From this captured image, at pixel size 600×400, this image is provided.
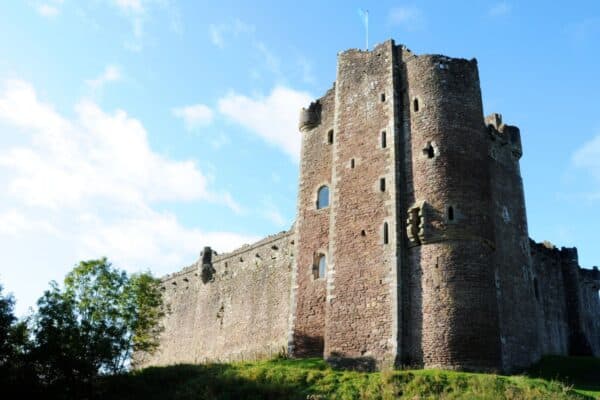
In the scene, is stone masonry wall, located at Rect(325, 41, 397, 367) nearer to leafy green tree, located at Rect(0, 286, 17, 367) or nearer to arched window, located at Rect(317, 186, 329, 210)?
arched window, located at Rect(317, 186, 329, 210)

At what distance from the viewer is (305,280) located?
28062 mm

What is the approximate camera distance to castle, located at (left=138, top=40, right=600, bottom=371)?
922 inches

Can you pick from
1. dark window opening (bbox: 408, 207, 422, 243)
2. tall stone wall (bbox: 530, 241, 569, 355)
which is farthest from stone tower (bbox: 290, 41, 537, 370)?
tall stone wall (bbox: 530, 241, 569, 355)

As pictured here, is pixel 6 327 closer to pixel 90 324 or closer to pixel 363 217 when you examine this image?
pixel 90 324

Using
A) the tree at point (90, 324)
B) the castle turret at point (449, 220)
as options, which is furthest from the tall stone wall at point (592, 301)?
the tree at point (90, 324)

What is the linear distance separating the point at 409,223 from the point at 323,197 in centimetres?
549

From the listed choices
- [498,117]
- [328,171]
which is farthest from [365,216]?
[498,117]

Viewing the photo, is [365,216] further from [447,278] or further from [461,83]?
[461,83]

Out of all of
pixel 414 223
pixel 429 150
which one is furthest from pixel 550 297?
pixel 429 150

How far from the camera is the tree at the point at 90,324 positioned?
2481cm

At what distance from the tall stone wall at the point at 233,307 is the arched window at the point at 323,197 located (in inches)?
191

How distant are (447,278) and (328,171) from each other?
808cm

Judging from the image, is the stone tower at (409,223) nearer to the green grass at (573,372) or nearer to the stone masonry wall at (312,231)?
the stone masonry wall at (312,231)

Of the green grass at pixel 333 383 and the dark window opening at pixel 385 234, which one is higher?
the dark window opening at pixel 385 234
